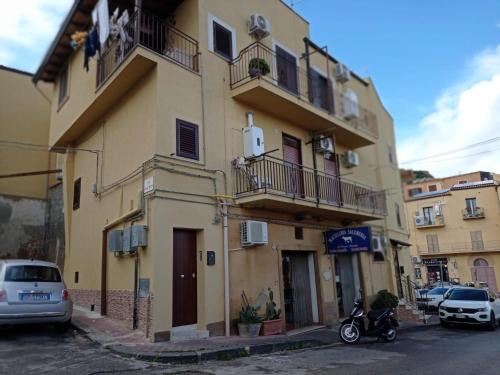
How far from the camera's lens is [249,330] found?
947 cm

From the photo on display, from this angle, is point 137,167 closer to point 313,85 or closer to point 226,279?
point 226,279

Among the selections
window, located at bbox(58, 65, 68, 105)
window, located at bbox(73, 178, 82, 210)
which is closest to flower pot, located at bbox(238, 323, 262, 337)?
window, located at bbox(73, 178, 82, 210)

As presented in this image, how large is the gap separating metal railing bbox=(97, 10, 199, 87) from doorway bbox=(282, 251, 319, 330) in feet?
21.2

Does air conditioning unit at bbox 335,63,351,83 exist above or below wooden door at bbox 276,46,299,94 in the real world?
above

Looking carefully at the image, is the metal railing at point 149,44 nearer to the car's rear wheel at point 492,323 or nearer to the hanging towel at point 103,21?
the hanging towel at point 103,21

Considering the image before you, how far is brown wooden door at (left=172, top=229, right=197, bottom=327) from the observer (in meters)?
9.05

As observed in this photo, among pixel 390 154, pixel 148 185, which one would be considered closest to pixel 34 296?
pixel 148 185

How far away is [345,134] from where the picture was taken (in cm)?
1541

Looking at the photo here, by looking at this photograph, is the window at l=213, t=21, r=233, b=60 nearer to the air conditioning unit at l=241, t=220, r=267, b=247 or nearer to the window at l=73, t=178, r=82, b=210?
the air conditioning unit at l=241, t=220, r=267, b=247

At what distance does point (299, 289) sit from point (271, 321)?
2.74 m

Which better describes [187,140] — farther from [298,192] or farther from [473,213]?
[473,213]

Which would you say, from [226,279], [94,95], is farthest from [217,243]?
[94,95]

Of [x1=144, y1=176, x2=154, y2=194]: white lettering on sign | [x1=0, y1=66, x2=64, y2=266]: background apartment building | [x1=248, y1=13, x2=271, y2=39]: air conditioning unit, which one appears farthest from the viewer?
[x1=0, y1=66, x2=64, y2=266]: background apartment building

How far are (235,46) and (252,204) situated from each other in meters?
5.03
